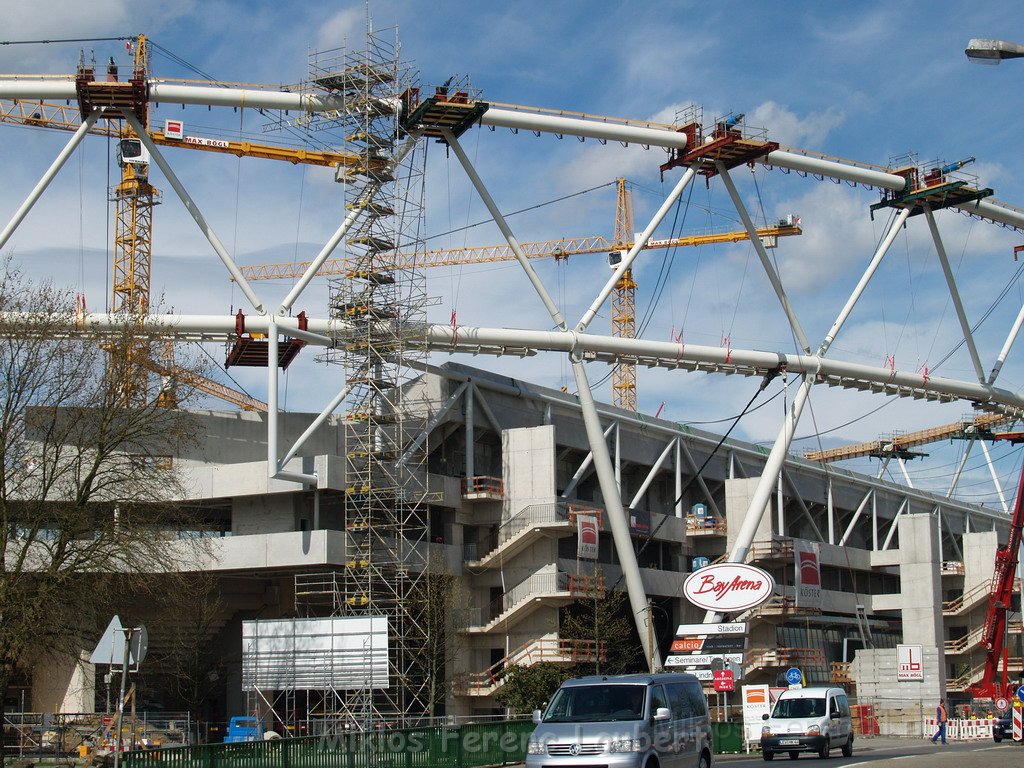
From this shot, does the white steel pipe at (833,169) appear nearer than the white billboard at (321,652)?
No

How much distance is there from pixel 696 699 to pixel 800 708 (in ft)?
48.6

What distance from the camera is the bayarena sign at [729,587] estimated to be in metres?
44.0

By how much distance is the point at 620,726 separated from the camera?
71.2ft

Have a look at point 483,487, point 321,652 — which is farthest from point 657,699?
point 483,487

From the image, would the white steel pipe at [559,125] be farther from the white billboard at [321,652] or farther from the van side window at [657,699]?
the van side window at [657,699]

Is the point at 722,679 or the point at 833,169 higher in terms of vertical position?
the point at 833,169

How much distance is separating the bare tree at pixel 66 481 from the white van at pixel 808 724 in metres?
18.4

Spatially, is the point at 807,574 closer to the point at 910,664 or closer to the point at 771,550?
the point at 771,550

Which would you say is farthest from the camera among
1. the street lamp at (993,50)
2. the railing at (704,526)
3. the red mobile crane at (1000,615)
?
the railing at (704,526)

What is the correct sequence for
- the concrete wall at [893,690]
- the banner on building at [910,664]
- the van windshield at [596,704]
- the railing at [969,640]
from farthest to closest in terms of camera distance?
the railing at [969,640] → the concrete wall at [893,690] → the banner on building at [910,664] → the van windshield at [596,704]

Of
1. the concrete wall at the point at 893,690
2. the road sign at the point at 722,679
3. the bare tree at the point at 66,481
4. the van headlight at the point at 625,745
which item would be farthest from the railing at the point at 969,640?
the van headlight at the point at 625,745

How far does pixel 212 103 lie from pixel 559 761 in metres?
34.0

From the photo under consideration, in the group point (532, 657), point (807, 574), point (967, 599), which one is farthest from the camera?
point (967, 599)

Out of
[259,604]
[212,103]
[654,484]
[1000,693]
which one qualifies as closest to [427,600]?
[259,604]
